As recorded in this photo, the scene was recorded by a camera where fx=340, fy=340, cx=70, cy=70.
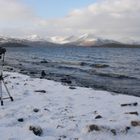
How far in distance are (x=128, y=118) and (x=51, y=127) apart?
2808 mm

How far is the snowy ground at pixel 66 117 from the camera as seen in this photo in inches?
384

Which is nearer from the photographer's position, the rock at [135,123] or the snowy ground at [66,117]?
the snowy ground at [66,117]

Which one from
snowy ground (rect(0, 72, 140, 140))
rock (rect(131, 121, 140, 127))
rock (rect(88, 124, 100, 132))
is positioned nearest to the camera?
snowy ground (rect(0, 72, 140, 140))

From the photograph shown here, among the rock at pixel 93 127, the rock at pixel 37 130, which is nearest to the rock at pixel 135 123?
the rock at pixel 93 127

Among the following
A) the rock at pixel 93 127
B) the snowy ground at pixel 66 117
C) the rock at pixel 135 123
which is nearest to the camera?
the snowy ground at pixel 66 117

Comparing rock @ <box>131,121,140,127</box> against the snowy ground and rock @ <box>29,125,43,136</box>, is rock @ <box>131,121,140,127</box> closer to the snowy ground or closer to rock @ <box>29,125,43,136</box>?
the snowy ground

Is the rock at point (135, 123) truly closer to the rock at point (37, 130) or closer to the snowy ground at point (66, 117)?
the snowy ground at point (66, 117)

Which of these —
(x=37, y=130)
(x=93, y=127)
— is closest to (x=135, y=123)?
(x=93, y=127)

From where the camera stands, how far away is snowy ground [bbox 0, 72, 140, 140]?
975 cm

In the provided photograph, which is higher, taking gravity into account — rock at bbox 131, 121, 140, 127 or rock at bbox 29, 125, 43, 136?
rock at bbox 131, 121, 140, 127

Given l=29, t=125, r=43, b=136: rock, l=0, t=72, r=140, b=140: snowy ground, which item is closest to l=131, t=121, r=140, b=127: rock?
l=0, t=72, r=140, b=140: snowy ground

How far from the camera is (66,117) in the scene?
11.6 m

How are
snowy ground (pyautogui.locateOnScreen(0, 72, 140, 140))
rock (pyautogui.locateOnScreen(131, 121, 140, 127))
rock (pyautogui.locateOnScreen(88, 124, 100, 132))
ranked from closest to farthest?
1. snowy ground (pyautogui.locateOnScreen(0, 72, 140, 140))
2. rock (pyautogui.locateOnScreen(88, 124, 100, 132))
3. rock (pyautogui.locateOnScreen(131, 121, 140, 127))

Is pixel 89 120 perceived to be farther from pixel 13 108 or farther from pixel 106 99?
pixel 106 99
